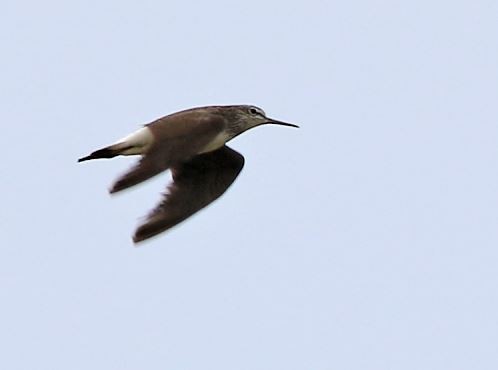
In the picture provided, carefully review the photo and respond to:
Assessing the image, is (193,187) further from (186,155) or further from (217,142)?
(186,155)

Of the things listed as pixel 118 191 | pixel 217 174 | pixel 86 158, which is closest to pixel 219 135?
pixel 217 174

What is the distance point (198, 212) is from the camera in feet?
49.8

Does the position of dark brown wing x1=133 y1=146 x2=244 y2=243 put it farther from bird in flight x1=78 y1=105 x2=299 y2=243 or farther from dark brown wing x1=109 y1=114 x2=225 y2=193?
dark brown wing x1=109 y1=114 x2=225 y2=193

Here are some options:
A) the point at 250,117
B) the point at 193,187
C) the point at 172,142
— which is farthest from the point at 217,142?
the point at 172,142

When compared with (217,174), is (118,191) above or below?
above

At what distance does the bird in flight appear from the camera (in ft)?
45.0

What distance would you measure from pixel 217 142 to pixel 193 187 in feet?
2.01

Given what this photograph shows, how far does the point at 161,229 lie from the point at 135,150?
1314 millimetres

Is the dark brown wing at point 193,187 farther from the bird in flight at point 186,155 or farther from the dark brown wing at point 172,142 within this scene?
the dark brown wing at point 172,142

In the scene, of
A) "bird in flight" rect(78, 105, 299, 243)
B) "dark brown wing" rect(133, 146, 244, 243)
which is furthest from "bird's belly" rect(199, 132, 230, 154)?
"dark brown wing" rect(133, 146, 244, 243)

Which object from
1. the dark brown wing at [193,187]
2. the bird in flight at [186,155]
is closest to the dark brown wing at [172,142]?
the bird in flight at [186,155]

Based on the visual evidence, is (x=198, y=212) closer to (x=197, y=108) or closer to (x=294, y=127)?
(x=197, y=108)

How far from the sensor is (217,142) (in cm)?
1580

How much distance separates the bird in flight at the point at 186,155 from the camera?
13727 millimetres
